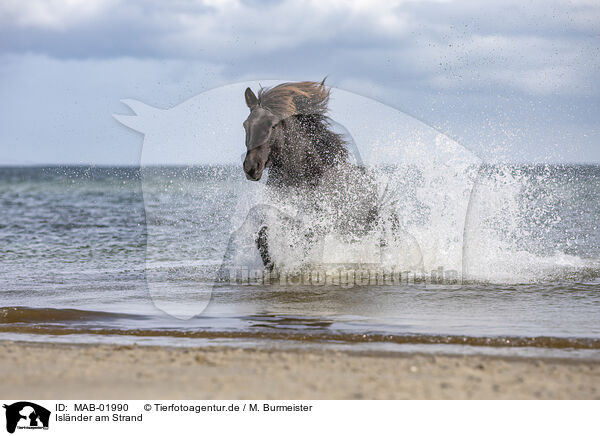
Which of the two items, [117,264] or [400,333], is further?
[117,264]

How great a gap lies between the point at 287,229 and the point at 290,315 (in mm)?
1982

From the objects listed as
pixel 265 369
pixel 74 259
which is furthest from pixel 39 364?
pixel 74 259

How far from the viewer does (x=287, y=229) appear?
7527 mm

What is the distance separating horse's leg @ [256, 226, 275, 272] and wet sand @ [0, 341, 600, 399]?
313 centimetres

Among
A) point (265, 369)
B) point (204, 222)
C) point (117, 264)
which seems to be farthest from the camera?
point (204, 222)

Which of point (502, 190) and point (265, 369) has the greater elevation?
point (502, 190)

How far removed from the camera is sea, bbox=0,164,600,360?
4.88 m
